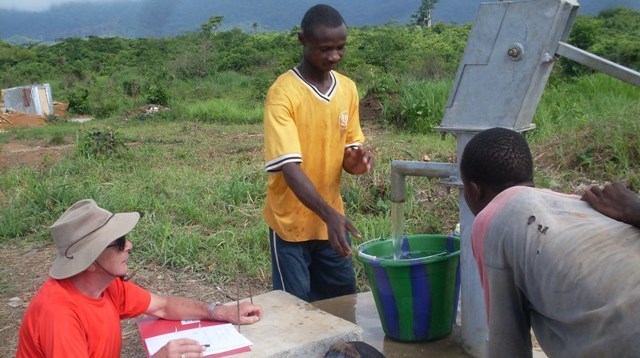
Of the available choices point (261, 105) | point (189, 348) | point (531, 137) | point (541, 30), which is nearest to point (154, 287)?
point (189, 348)

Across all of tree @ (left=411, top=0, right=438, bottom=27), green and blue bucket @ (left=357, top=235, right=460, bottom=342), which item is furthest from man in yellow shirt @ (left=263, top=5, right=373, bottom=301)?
tree @ (left=411, top=0, right=438, bottom=27)

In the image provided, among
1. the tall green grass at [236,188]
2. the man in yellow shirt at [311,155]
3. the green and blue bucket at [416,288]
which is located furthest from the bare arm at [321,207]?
the tall green grass at [236,188]

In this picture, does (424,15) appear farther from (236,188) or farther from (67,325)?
(67,325)

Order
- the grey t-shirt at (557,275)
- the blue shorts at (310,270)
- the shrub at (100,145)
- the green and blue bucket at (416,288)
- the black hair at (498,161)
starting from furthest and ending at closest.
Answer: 1. the shrub at (100,145)
2. the blue shorts at (310,270)
3. the green and blue bucket at (416,288)
4. the black hair at (498,161)
5. the grey t-shirt at (557,275)

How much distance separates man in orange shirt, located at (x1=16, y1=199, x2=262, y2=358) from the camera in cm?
203

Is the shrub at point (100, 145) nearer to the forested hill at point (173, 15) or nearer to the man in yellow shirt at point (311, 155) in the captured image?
the man in yellow shirt at point (311, 155)

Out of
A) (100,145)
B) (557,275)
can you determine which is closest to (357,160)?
(557,275)

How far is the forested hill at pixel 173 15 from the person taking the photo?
351 ft

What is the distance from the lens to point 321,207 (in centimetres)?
247

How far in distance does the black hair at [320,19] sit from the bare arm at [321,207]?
0.51m

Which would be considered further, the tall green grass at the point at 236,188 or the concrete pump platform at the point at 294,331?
the tall green grass at the point at 236,188

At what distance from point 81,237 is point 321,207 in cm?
80

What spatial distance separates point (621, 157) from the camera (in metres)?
5.37

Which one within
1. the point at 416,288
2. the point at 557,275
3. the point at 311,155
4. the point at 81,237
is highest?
the point at 557,275
